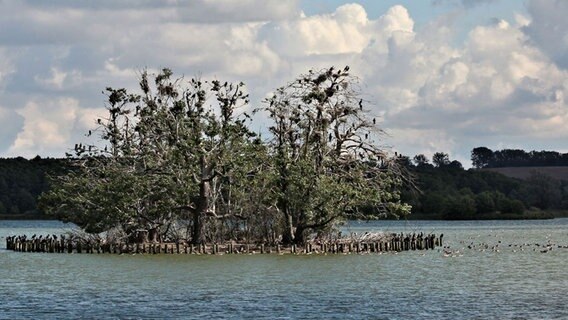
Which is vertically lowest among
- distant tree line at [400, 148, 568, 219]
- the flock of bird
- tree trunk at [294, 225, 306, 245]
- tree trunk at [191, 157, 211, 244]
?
the flock of bird

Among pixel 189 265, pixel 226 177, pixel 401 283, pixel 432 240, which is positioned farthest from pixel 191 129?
pixel 401 283

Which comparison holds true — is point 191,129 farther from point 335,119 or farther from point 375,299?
point 375,299

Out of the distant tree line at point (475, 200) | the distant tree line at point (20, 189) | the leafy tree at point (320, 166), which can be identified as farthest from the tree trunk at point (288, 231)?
the distant tree line at point (20, 189)

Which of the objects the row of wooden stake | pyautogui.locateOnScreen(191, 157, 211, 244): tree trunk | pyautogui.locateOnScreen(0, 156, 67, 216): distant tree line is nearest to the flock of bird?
the row of wooden stake

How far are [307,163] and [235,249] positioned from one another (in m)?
6.48

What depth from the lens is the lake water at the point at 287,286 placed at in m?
40.4

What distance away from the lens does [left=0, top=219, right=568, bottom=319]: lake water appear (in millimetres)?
40406

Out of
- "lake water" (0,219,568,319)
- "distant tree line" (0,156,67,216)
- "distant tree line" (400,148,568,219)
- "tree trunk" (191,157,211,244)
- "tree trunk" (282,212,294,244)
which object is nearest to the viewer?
"lake water" (0,219,568,319)

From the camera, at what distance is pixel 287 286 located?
49.3 m

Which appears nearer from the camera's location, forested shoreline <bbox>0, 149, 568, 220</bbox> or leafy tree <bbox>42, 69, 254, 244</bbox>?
leafy tree <bbox>42, 69, 254, 244</bbox>

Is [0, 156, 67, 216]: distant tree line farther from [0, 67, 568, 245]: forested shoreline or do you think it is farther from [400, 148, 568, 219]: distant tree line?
[0, 67, 568, 245]: forested shoreline

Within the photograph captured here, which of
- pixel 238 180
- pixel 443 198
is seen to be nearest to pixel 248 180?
pixel 238 180

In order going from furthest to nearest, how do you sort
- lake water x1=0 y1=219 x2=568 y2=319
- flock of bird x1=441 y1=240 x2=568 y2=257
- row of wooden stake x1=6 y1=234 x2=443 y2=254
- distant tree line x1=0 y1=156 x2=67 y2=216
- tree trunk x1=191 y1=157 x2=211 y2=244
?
1. distant tree line x1=0 y1=156 x2=67 y2=216
2. flock of bird x1=441 y1=240 x2=568 y2=257
3. tree trunk x1=191 y1=157 x2=211 y2=244
4. row of wooden stake x1=6 y1=234 x2=443 y2=254
5. lake water x1=0 y1=219 x2=568 y2=319

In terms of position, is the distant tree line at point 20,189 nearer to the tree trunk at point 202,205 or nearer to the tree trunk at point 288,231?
the tree trunk at point 202,205
